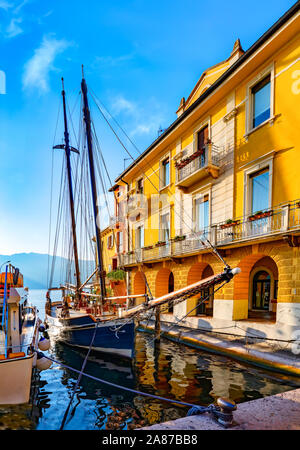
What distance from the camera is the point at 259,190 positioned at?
12.0 metres

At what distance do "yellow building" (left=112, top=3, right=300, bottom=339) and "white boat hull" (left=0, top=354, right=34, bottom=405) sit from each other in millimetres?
5161

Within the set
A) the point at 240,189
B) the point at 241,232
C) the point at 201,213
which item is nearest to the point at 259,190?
the point at 240,189

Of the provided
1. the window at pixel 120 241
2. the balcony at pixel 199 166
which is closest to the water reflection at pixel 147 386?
the balcony at pixel 199 166

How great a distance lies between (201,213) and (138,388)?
10503mm

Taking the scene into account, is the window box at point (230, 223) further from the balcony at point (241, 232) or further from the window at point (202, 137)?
the window at point (202, 137)

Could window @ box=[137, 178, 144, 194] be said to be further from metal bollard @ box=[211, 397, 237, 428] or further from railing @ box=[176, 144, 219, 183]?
metal bollard @ box=[211, 397, 237, 428]

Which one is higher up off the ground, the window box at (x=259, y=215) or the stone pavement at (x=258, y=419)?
the window box at (x=259, y=215)

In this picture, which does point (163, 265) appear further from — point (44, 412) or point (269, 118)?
point (44, 412)

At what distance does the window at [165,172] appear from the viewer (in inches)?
765

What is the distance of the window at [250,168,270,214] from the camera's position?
11664 millimetres

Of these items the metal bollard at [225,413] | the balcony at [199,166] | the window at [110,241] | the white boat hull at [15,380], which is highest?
the balcony at [199,166]

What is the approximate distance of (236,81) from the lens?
13.2m

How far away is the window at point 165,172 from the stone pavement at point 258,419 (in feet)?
53.4

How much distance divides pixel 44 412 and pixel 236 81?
619 inches
